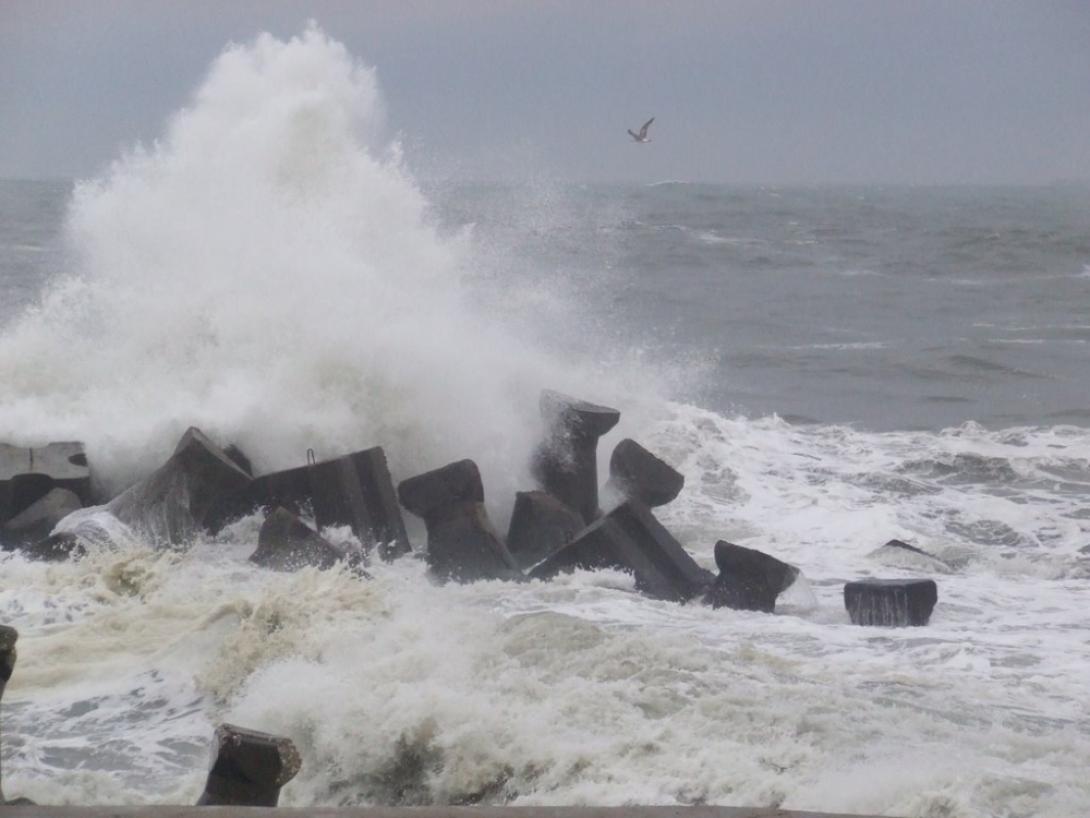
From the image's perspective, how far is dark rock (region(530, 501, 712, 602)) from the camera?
7.57 meters

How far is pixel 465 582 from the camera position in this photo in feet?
24.8

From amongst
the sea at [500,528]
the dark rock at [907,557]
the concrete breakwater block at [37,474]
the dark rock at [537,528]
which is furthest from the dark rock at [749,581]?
the concrete breakwater block at [37,474]

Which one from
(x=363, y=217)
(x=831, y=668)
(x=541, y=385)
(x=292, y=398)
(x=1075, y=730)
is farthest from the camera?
(x=363, y=217)

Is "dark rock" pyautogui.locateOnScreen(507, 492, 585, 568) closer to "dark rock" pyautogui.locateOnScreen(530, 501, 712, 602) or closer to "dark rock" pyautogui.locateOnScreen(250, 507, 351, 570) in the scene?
"dark rock" pyautogui.locateOnScreen(530, 501, 712, 602)

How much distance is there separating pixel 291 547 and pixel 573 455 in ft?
7.16

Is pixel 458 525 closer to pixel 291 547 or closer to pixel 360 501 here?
pixel 360 501

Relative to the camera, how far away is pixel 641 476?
9328mm

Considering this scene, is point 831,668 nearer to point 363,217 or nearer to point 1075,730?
point 1075,730

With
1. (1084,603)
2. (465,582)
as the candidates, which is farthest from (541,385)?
(1084,603)

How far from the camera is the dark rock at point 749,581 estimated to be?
7.36m

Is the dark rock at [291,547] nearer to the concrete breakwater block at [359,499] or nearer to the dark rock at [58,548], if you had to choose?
the concrete breakwater block at [359,499]

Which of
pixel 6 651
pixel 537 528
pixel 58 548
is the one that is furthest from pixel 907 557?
pixel 6 651

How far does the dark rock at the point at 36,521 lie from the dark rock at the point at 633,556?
2787 mm

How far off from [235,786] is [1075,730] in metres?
3.30
